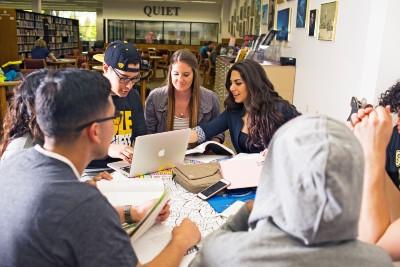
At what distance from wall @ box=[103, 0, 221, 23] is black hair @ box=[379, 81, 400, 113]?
1361cm

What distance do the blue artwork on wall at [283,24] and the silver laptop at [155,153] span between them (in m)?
3.61

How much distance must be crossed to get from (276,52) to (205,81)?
4.85 metres

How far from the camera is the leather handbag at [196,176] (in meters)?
1.62

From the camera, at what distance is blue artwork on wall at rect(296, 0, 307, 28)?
4266mm

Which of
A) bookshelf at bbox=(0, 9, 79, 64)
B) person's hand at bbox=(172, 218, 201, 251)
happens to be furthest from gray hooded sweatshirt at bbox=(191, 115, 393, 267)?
bookshelf at bbox=(0, 9, 79, 64)

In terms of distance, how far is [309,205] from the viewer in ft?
2.12

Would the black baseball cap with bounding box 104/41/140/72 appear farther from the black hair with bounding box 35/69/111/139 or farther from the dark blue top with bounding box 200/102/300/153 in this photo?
the black hair with bounding box 35/69/111/139

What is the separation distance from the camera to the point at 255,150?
7.25 feet

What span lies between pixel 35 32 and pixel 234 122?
983 cm

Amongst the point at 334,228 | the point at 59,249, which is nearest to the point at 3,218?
the point at 59,249

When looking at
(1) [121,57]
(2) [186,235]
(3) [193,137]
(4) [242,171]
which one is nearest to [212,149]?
(3) [193,137]

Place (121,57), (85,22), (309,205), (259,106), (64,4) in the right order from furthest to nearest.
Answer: (85,22), (64,4), (259,106), (121,57), (309,205)

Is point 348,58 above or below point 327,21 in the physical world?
below

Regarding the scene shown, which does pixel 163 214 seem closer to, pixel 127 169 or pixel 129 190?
pixel 129 190
